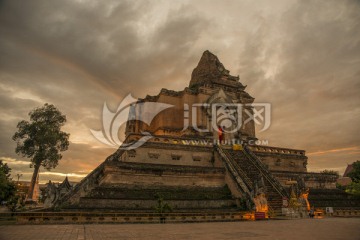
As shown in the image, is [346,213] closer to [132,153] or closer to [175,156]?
[175,156]

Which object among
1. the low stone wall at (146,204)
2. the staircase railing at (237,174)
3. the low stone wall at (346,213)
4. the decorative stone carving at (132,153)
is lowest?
the low stone wall at (346,213)

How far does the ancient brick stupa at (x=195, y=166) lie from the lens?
20.1 metres

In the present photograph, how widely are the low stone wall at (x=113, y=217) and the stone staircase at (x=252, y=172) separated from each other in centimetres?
532

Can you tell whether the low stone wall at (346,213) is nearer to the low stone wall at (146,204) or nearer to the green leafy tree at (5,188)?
the low stone wall at (146,204)

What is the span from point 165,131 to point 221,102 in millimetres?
8892

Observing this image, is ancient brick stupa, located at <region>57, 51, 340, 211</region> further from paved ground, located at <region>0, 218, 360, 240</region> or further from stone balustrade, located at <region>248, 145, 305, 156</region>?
paved ground, located at <region>0, 218, 360, 240</region>

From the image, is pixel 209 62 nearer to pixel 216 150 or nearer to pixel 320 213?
pixel 216 150

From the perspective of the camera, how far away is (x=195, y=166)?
2533cm

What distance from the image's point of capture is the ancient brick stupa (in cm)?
2009

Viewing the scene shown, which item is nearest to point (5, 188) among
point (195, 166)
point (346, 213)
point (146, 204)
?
point (146, 204)

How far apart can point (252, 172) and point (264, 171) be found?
134 centimetres

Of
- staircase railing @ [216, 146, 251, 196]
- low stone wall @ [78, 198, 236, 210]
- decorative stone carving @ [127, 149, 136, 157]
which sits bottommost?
low stone wall @ [78, 198, 236, 210]

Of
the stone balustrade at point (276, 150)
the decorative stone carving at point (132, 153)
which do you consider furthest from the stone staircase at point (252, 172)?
the decorative stone carving at point (132, 153)

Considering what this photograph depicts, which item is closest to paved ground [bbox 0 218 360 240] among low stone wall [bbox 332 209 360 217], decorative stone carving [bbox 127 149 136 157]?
low stone wall [bbox 332 209 360 217]
